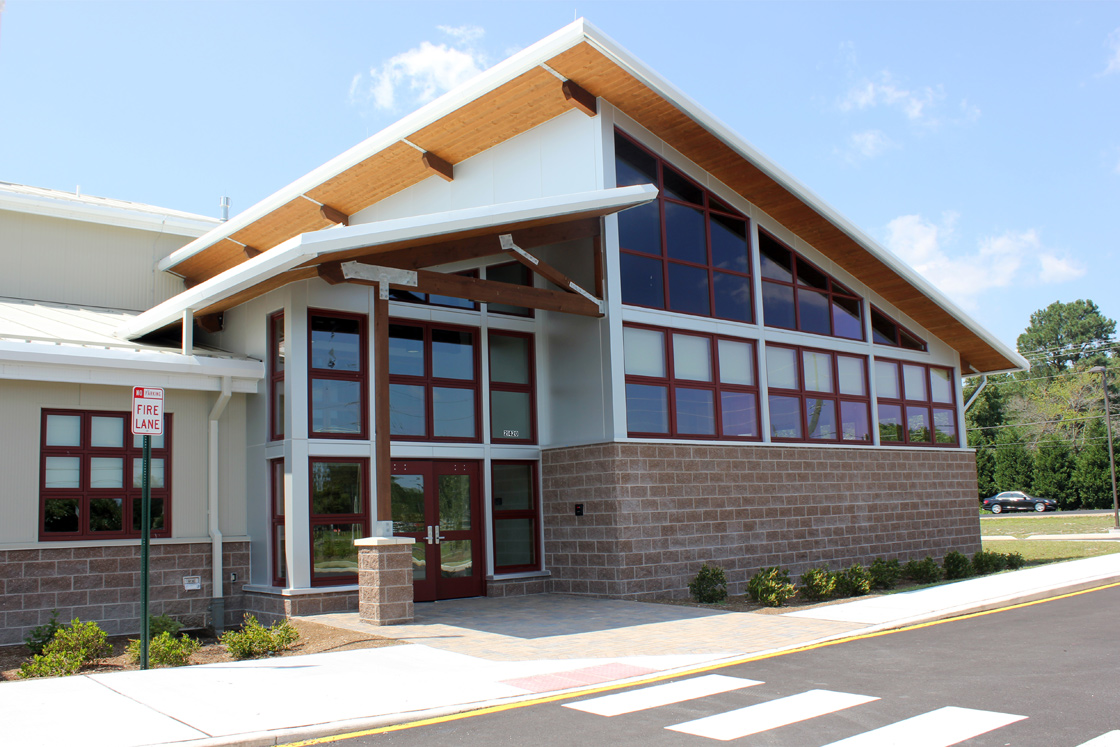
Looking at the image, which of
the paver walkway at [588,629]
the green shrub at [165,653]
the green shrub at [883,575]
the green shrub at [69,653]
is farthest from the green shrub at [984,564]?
the green shrub at [69,653]

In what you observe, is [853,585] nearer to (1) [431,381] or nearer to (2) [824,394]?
(2) [824,394]

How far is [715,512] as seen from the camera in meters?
15.5

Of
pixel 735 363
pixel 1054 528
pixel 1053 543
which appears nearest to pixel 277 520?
pixel 735 363

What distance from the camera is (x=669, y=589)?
47.7ft

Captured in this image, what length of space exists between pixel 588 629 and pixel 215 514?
6.50m

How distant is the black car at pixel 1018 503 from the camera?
175ft

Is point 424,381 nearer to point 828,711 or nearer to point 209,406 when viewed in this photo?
point 209,406

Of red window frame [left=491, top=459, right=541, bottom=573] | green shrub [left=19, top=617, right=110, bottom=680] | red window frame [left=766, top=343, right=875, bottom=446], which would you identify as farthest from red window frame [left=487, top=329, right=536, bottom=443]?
green shrub [left=19, top=617, right=110, bottom=680]

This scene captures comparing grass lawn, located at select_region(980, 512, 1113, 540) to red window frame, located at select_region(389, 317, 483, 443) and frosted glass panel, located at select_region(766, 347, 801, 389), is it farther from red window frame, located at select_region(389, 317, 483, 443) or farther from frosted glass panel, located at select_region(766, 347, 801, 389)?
red window frame, located at select_region(389, 317, 483, 443)

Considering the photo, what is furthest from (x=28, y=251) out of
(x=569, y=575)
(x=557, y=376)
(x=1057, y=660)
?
(x=1057, y=660)

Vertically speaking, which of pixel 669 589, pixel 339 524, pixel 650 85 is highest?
pixel 650 85

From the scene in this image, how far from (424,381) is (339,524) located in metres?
2.66

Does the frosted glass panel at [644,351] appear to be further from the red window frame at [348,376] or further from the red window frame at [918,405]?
the red window frame at [918,405]

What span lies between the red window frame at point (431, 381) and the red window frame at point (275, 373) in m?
1.69
